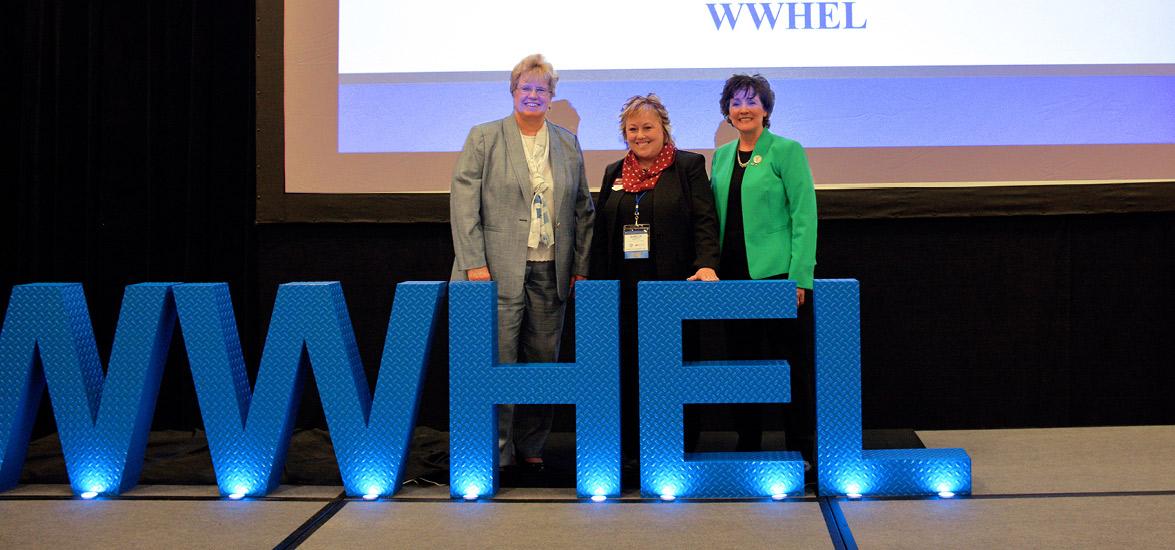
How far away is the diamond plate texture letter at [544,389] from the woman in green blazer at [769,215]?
45 centimetres

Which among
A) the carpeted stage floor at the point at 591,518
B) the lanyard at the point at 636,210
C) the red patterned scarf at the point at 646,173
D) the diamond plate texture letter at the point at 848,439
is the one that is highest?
the red patterned scarf at the point at 646,173

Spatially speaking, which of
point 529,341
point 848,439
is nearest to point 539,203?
point 529,341

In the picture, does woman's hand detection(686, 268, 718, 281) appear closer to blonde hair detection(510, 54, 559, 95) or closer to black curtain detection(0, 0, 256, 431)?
blonde hair detection(510, 54, 559, 95)

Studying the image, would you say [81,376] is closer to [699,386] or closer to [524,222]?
[524,222]

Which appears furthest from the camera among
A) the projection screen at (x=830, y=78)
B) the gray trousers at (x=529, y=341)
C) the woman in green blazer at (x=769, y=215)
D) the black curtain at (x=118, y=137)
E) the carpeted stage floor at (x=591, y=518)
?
the black curtain at (x=118, y=137)

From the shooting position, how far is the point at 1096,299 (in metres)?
3.71

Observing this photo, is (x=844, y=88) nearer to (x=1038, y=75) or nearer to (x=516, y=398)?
(x=1038, y=75)

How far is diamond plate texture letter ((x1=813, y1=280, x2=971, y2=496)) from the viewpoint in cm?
263

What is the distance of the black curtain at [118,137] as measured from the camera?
3.67 meters

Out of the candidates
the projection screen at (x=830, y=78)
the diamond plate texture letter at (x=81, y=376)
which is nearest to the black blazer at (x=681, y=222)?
the projection screen at (x=830, y=78)

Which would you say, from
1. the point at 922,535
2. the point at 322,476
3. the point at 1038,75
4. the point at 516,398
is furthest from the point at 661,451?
the point at 1038,75

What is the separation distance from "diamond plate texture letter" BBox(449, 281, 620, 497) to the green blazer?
1.52ft

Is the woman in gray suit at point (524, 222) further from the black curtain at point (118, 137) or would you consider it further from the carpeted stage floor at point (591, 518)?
the black curtain at point (118, 137)

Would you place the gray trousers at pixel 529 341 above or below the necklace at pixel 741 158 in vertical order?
below
